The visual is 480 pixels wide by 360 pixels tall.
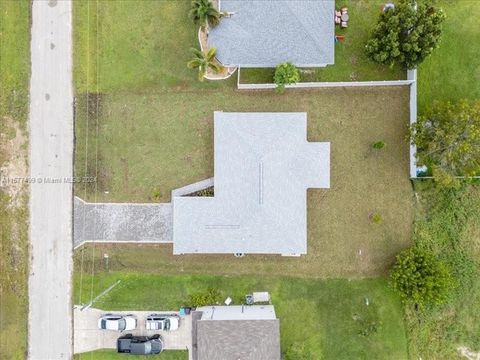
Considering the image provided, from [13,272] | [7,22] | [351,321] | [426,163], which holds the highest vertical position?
[7,22]

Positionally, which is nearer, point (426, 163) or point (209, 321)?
point (209, 321)

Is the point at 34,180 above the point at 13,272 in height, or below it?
above

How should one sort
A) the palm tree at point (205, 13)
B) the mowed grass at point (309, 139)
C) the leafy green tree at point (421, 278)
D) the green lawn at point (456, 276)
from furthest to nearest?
the mowed grass at point (309, 139) < the green lawn at point (456, 276) < the palm tree at point (205, 13) < the leafy green tree at point (421, 278)

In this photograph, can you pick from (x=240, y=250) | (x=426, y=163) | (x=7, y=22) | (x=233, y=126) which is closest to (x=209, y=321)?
(x=240, y=250)

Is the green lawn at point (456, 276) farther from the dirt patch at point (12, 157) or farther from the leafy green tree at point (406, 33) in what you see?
the dirt patch at point (12, 157)

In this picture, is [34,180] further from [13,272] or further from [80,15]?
[80,15]

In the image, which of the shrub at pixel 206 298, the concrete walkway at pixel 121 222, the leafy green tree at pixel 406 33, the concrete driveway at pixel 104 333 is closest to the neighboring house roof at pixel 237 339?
the shrub at pixel 206 298

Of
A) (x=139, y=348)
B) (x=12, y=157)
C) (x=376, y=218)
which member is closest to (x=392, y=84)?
(x=376, y=218)
